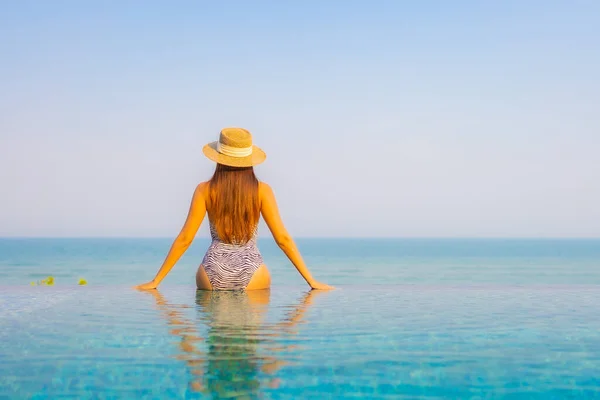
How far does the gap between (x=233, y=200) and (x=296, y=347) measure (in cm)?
308

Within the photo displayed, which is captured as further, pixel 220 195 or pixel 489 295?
pixel 489 295

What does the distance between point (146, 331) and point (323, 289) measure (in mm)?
3387

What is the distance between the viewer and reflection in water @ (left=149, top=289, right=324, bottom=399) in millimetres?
3742

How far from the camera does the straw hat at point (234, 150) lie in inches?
295

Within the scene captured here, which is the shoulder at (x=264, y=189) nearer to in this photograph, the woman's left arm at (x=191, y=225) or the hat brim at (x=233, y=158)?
the hat brim at (x=233, y=158)

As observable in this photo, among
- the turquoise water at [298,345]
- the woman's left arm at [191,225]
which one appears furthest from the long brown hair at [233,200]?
the turquoise water at [298,345]

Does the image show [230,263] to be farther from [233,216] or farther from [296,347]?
[296,347]

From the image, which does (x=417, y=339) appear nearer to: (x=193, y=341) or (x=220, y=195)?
(x=193, y=341)

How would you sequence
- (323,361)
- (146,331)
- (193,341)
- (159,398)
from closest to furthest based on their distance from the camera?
(159,398) < (323,361) < (193,341) < (146,331)

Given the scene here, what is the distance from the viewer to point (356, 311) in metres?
6.62

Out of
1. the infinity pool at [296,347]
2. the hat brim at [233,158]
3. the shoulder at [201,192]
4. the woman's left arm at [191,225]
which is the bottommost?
the infinity pool at [296,347]

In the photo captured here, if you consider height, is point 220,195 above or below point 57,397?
above

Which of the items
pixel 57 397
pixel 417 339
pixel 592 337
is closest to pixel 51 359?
pixel 57 397

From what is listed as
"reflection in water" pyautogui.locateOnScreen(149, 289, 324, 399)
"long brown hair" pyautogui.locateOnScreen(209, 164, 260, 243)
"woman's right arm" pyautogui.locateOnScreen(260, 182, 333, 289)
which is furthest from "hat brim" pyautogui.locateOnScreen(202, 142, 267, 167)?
"reflection in water" pyautogui.locateOnScreen(149, 289, 324, 399)
